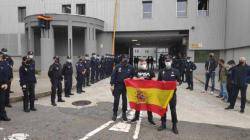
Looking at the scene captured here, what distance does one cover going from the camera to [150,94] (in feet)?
23.8

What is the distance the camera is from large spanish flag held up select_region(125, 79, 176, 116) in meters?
Answer: 6.87

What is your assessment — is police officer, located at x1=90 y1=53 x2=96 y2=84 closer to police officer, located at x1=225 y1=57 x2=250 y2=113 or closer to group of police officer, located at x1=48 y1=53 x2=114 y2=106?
group of police officer, located at x1=48 y1=53 x2=114 y2=106

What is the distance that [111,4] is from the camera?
26.4 m

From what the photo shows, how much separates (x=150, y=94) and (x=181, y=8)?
20160 millimetres

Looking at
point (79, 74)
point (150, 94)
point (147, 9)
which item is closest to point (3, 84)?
point (150, 94)

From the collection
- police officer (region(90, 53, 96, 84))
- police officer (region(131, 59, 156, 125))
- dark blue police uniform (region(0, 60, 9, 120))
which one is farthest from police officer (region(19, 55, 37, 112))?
police officer (region(90, 53, 96, 84))

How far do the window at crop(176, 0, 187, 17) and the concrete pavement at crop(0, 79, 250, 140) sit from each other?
16.5 meters

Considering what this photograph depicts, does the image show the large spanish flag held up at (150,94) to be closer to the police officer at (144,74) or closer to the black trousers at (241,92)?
the police officer at (144,74)

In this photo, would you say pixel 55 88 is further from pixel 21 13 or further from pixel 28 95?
pixel 21 13

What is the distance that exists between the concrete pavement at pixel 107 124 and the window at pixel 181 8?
650 inches

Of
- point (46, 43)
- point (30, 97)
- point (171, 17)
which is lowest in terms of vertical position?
point (30, 97)

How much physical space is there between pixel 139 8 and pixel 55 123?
2047cm

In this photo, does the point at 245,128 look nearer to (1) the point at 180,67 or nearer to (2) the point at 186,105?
(2) the point at 186,105

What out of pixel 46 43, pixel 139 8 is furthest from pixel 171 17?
pixel 46 43
